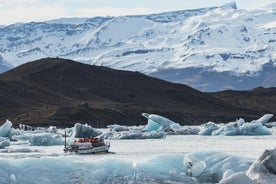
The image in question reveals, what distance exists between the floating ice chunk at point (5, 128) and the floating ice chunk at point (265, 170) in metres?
56.9

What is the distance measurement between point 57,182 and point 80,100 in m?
145

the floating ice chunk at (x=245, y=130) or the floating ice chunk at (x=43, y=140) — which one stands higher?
the floating ice chunk at (x=245, y=130)

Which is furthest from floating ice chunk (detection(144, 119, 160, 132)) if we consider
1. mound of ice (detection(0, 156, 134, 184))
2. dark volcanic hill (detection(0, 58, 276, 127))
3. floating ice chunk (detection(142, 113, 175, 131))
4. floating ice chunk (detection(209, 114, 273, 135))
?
mound of ice (detection(0, 156, 134, 184))

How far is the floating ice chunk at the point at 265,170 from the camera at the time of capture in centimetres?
3466

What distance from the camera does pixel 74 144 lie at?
68.7 metres

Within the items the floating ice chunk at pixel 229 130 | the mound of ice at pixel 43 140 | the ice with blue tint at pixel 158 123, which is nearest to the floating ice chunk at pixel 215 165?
the mound of ice at pixel 43 140

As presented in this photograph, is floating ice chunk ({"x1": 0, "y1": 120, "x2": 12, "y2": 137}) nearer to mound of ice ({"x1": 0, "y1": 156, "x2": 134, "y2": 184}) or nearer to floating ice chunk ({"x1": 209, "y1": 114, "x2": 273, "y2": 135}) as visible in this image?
floating ice chunk ({"x1": 209, "y1": 114, "x2": 273, "y2": 135})

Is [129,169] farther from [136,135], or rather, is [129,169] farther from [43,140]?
[136,135]

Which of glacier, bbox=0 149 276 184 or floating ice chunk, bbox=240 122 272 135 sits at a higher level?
floating ice chunk, bbox=240 122 272 135

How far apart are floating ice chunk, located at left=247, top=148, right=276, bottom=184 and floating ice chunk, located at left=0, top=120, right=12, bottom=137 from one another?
187 feet

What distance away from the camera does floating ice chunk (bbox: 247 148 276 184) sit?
34.7 meters

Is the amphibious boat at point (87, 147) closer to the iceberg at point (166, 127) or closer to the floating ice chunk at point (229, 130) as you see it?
the floating ice chunk at point (229, 130)

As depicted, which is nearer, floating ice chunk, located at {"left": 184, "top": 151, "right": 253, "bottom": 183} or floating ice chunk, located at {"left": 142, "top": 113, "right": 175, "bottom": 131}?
floating ice chunk, located at {"left": 184, "top": 151, "right": 253, "bottom": 183}

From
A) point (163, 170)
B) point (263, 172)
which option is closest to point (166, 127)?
point (163, 170)
